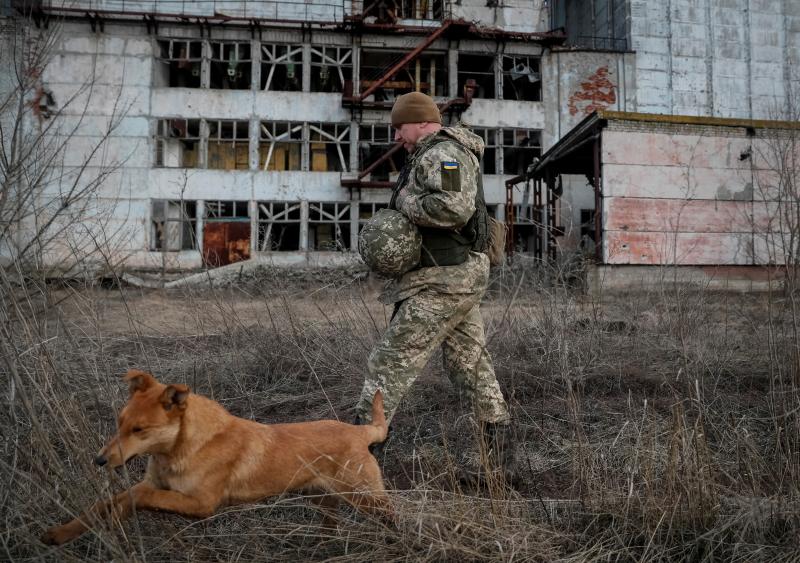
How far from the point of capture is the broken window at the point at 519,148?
71.1ft

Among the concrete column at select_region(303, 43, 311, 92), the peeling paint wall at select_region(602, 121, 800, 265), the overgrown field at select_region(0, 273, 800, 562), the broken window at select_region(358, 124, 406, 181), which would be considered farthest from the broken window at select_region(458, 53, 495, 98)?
the overgrown field at select_region(0, 273, 800, 562)

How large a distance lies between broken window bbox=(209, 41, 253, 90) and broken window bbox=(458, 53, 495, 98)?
8.24m

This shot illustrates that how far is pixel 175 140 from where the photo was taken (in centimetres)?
2041

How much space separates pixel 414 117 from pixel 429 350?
123 centimetres

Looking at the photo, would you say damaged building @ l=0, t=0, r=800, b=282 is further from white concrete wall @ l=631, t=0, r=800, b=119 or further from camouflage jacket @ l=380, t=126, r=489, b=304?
camouflage jacket @ l=380, t=126, r=489, b=304

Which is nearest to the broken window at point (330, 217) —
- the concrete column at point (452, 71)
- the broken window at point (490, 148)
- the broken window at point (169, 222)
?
the broken window at point (169, 222)

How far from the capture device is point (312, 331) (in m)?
5.08

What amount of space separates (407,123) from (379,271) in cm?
81

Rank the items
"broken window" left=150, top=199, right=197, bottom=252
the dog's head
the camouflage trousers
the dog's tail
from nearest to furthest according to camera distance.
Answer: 1. the dog's head
2. the dog's tail
3. the camouflage trousers
4. "broken window" left=150, top=199, right=197, bottom=252

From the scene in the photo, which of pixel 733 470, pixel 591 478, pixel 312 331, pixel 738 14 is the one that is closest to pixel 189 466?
pixel 591 478

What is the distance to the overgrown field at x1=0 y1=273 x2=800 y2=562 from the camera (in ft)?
6.21

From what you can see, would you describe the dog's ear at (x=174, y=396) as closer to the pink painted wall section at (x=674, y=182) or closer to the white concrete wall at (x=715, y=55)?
the pink painted wall section at (x=674, y=182)

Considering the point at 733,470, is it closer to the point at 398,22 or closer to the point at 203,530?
the point at 203,530

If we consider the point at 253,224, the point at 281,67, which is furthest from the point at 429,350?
the point at 281,67
